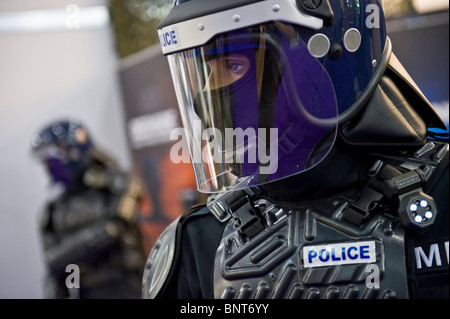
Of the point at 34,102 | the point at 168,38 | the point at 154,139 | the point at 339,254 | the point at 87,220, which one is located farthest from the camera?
the point at 34,102

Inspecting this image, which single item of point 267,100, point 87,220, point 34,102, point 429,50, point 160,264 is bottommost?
point 87,220

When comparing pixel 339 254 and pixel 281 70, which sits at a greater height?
pixel 281 70

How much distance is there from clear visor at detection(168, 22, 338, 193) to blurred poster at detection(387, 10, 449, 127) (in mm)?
1197

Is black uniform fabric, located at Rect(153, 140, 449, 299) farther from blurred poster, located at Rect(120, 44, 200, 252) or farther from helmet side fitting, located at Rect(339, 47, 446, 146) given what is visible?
blurred poster, located at Rect(120, 44, 200, 252)

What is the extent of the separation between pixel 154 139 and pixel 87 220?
26.0 inches

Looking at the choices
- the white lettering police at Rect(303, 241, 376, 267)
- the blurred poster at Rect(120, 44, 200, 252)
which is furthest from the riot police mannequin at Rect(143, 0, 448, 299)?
the blurred poster at Rect(120, 44, 200, 252)

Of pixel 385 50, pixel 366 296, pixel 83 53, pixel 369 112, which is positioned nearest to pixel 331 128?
pixel 369 112

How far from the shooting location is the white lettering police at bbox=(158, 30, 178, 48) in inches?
48.5

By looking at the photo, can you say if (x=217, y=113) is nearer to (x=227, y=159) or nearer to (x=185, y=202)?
(x=227, y=159)

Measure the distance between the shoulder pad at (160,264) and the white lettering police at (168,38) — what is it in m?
0.35

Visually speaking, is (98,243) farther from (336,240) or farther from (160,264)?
(336,240)

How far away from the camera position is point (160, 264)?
1.31 meters

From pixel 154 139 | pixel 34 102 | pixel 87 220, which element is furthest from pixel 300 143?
pixel 34 102

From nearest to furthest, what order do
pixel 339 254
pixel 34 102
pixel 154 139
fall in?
pixel 339 254 → pixel 154 139 → pixel 34 102
